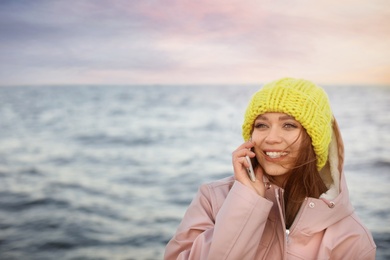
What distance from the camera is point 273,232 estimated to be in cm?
267

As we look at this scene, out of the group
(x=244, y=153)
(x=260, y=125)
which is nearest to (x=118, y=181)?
(x=260, y=125)

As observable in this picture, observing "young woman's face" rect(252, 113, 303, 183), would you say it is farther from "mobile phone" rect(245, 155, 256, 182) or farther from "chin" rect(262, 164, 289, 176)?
"mobile phone" rect(245, 155, 256, 182)

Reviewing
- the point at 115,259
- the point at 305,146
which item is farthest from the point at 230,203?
the point at 115,259

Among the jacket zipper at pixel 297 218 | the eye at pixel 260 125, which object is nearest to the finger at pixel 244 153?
the eye at pixel 260 125

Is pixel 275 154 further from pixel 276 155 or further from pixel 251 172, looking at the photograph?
pixel 251 172

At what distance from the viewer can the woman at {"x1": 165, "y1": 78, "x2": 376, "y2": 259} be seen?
249 cm

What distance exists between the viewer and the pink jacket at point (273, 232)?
2461 mm

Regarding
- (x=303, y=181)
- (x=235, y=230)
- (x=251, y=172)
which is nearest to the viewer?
(x=235, y=230)

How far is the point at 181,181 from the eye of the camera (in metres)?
10.4

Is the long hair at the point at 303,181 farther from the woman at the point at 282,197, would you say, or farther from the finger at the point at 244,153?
the finger at the point at 244,153

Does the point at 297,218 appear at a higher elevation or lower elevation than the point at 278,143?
lower

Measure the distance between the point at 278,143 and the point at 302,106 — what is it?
0.77 ft

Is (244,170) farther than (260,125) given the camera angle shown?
No

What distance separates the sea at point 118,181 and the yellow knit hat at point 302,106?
13.8 feet
